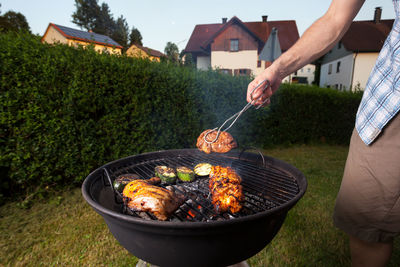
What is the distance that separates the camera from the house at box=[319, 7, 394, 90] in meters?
19.6

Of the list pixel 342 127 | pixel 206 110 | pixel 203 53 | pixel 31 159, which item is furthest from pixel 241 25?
pixel 31 159

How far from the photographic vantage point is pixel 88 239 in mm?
2551

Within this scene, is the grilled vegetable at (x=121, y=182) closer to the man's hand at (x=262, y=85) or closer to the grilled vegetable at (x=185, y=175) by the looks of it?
the grilled vegetable at (x=185, y=175)

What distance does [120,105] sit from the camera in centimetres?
367

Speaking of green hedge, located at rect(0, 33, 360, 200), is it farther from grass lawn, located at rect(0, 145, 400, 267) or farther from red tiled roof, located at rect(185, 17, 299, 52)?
red tiled roof, located at rect(185, 17, 299, 52)

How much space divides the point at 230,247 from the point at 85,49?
3755 millimetres

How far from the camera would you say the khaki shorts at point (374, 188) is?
1.14 meters

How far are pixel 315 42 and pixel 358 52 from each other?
2384 centimetres

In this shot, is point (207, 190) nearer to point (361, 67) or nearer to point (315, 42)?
point (315, 42)

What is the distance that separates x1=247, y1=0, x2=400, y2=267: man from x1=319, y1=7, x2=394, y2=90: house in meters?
20.2

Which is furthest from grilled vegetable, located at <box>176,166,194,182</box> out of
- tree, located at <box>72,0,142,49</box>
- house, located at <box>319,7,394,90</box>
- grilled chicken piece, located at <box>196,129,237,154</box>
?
tree, located at <box>72,0,142,49</box>

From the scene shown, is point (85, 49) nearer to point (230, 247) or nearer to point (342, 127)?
point (230, 247)

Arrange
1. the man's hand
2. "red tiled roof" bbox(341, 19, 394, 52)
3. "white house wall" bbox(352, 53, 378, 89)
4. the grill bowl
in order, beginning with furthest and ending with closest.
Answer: "white house wall" bbox(352, 53, 378, 89)
"red tiled roof" bbox(341, 19, 394, 52)
the man's hand
the grill bowl

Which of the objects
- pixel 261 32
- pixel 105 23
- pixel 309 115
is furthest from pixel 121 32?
pixel 309 115
